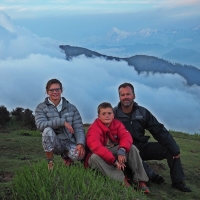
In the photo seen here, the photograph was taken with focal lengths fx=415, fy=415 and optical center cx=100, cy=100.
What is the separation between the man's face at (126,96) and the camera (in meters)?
6.77

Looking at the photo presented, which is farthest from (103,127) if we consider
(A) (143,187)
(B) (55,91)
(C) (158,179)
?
(C) (158,179)

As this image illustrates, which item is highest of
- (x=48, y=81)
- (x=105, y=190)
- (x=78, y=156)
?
(x=48, y=81)

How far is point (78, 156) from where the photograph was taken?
6.32m

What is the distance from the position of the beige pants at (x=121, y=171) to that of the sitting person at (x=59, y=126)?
323mm

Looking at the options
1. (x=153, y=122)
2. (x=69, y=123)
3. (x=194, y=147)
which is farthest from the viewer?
(x=194, y=147)

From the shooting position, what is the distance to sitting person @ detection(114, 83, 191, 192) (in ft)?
22.4

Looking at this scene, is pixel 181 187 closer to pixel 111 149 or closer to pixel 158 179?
pixel 158 179

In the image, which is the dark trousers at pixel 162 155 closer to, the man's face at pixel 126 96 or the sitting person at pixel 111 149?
the sitting person at pixel 111 149

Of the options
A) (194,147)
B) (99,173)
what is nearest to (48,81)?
(99,173)

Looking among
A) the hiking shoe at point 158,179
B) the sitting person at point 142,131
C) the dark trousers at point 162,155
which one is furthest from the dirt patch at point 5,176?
the hiking shoe at point 158,179

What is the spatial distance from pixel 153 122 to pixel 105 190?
1999mm

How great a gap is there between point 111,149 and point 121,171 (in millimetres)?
374

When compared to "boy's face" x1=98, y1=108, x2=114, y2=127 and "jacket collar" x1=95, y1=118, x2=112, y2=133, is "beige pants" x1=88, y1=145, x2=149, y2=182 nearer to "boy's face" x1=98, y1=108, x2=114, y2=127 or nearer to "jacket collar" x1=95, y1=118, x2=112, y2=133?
"jacket collar" x1=95, y1=118, x2=112, y2=133

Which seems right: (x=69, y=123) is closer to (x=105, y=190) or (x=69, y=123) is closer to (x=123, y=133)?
(x=123, y=133)
